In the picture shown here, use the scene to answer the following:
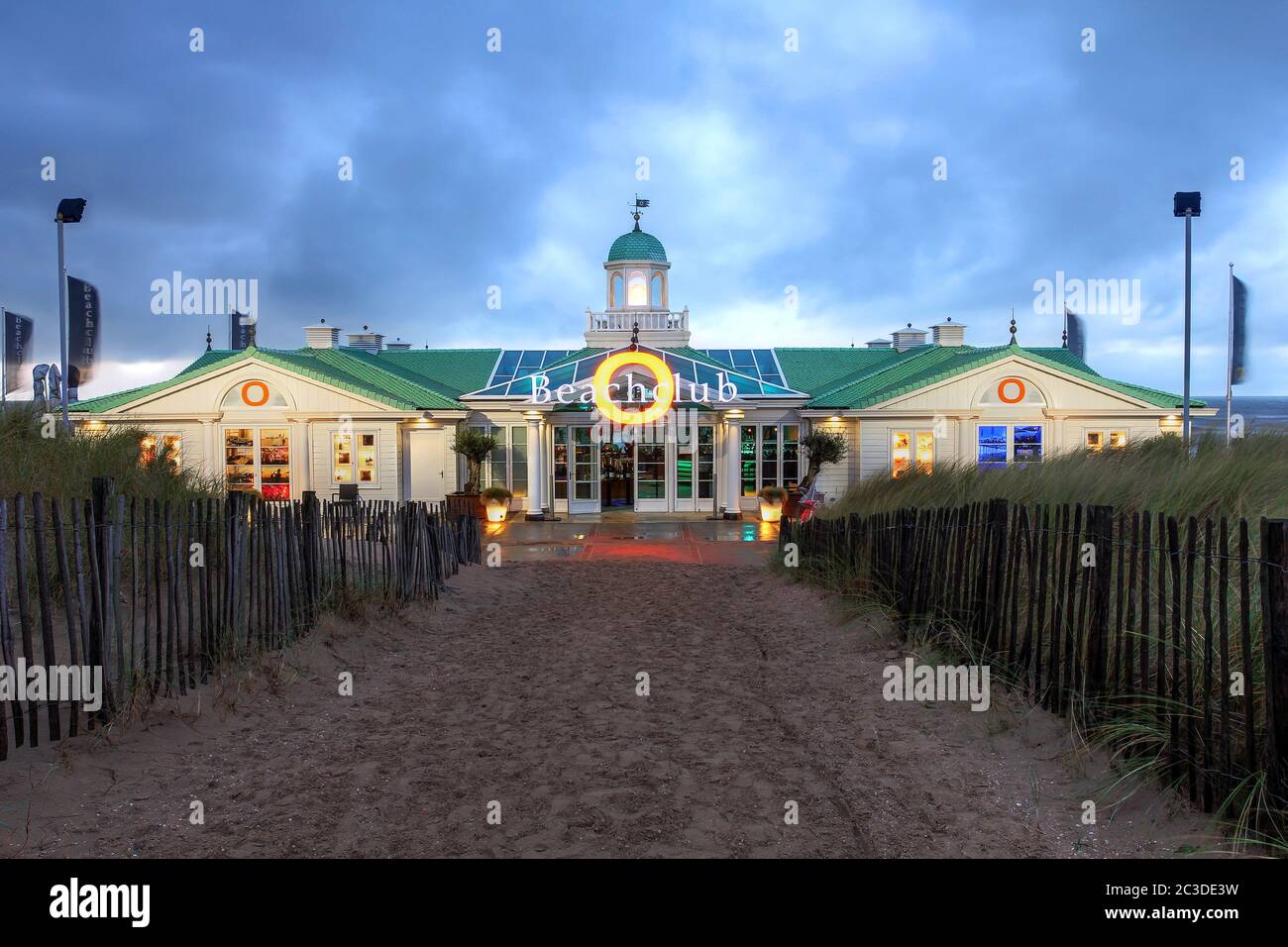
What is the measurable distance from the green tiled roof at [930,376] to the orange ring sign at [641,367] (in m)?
4.43

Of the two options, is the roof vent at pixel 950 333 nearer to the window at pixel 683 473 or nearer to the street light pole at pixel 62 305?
the window at pixel 683 473

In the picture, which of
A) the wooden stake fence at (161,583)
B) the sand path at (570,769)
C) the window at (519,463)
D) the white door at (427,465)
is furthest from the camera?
the window at (519,463)

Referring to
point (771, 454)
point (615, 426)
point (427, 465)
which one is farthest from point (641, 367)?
point (427, 465)

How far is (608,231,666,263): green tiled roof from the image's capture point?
98.7 ft

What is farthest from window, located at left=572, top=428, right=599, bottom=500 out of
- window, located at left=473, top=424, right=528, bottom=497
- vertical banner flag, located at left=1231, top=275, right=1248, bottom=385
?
vertical banner flag, located at left=1231, top=275, right=1248, bottom=385

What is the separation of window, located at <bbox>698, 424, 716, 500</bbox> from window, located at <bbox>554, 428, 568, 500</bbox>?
3825 millimetres

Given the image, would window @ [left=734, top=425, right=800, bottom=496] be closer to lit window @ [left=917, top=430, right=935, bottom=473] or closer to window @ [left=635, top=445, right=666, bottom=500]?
window @ [left=635, top=445, right=666, bottom=500]

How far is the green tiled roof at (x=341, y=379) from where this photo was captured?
78.5 feet

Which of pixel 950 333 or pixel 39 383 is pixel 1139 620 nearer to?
pixel 39 383

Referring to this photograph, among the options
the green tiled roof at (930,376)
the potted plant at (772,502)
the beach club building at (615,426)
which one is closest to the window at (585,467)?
the beach club building at (615,426)

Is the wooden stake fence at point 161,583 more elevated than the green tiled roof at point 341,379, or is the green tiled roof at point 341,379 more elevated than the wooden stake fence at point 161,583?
the green tiled roof at point 341,379

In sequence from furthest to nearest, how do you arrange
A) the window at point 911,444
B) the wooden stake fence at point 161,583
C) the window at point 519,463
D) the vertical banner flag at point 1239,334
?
1. the window at point 519,463
2. the window at point 911,444
3. the vertical banner flag at point 1239,334
4. the wooden stake fence at point 161,583

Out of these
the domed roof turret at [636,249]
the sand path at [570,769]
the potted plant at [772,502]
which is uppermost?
the domed roof turret at [636,249]
